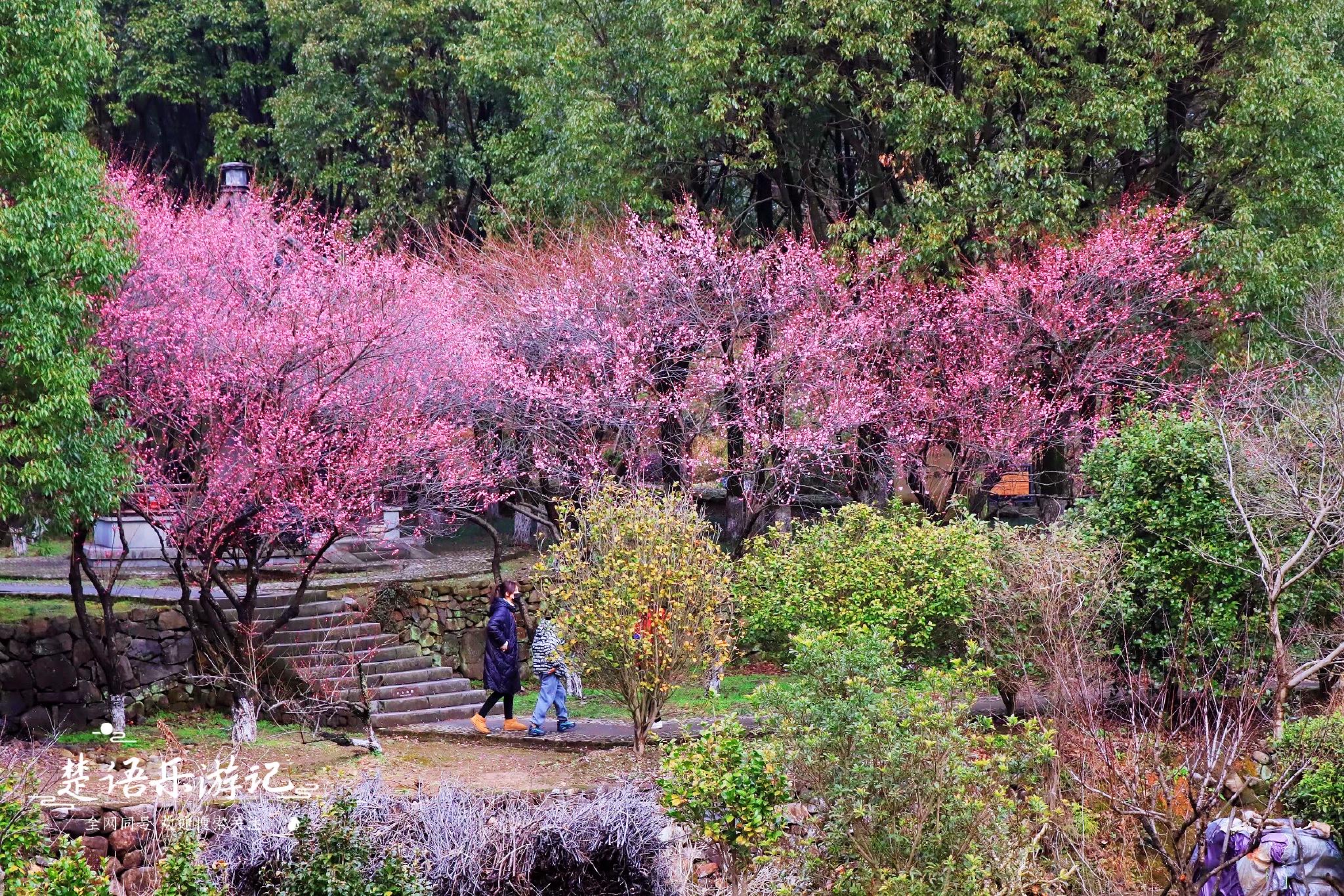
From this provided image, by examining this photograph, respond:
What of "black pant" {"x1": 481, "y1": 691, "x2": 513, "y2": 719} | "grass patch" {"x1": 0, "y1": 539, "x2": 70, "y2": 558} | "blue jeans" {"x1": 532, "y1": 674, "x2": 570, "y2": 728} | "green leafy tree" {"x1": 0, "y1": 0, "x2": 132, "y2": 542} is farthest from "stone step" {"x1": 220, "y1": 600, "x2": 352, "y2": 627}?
"grass patch" {"x1": 0, "y1": 539, "x2": 70, "y2": 558}

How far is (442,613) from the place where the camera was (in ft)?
60.9

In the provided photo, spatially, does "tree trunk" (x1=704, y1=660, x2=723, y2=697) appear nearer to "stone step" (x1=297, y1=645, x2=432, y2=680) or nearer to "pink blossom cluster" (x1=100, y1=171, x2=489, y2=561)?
"stone step" (x1=297, y1=645, x2=432, y2=680)

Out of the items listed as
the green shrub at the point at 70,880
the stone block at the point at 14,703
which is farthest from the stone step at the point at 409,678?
the green shrub at the point at 70,880

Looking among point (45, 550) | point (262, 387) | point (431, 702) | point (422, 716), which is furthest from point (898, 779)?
point (45, 550)

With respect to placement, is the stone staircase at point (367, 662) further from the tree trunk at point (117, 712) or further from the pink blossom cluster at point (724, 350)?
the tree trunk at point (117, 712)

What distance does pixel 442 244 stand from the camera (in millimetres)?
23828

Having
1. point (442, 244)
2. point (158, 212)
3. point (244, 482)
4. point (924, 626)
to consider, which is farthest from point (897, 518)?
point (442, 244)

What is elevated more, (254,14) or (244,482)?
(254,14)

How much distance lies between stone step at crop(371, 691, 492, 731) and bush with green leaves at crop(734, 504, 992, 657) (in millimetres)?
3779

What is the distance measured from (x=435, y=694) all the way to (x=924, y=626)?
6.17 meters

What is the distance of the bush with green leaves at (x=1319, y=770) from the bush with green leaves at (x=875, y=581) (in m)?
3.37

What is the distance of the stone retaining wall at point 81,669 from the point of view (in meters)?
14.4

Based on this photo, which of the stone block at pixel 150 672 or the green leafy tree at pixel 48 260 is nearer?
the green leafy tree at pixel 48 260

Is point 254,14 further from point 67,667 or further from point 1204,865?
point 1204,865
